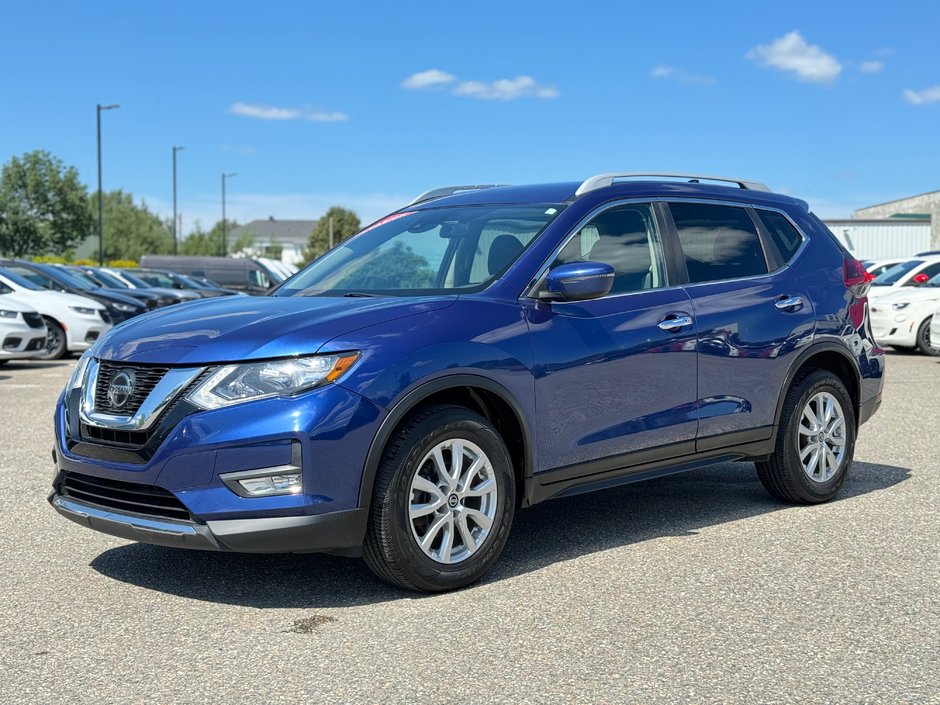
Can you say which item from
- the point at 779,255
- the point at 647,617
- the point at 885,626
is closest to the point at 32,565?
the point at 647,617

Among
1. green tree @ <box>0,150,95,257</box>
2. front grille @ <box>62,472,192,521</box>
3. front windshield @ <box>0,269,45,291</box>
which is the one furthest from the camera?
green tree @ <box>0,150,95,257</box>

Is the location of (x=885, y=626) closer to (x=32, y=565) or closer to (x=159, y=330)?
(x=159, y=330)

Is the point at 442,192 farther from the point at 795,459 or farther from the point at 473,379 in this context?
the point at 795,459

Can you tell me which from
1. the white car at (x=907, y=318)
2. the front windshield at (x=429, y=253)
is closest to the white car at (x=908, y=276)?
the white car at (x=907, y=318)

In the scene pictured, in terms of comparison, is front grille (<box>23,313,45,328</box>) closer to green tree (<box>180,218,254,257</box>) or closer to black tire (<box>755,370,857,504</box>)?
black tire (<box>755,370,857,504</box>)

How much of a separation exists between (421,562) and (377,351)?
0.88 meters

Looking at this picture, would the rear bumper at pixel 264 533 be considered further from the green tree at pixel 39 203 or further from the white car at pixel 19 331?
the green tree at pixel 39 203

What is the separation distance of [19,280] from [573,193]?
14.8 m

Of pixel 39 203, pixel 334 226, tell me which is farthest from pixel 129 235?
pixel 334 226

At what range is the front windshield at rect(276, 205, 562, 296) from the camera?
214 inches

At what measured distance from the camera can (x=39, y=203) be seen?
7544 cm

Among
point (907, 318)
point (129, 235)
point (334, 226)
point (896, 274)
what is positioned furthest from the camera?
point (334, 226)

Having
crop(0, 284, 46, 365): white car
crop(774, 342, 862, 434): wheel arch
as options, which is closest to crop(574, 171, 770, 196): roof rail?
crop(774, 342, 862, 434): wheel arch

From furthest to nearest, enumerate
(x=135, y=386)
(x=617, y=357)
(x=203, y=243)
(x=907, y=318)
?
(x=203, y=243), (x=907, y=318), (x=617, y=357), (x=135, y=386)
